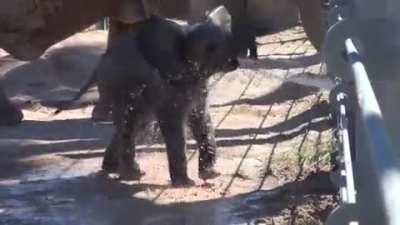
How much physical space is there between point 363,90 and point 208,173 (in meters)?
4.62

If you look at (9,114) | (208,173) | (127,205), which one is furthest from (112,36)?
(127,205)

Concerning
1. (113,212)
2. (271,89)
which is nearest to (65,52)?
(271,89)

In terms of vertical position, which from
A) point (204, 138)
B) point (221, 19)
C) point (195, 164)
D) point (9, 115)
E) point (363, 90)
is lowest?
point (9, 115)

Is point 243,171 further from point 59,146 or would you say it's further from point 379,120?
point 379,120

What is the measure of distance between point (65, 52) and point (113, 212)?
5.62 m

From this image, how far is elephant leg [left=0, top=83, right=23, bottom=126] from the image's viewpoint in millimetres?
7848

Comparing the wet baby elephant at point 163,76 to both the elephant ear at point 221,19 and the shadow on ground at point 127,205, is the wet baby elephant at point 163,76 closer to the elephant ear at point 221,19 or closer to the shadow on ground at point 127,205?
the elephant ear at point 221,19

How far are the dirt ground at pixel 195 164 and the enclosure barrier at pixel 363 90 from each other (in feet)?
8.62

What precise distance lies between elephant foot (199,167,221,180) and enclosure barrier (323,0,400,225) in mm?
3508

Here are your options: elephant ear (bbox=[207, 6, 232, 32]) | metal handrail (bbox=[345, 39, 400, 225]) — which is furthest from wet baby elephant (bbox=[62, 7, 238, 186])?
metal handrail (bbox=[345, 39, 400, 225])

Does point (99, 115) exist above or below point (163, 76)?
below

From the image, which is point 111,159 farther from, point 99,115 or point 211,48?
point 99,115

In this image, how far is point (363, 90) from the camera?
1135mm

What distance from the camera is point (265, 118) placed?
7668 millimetres
